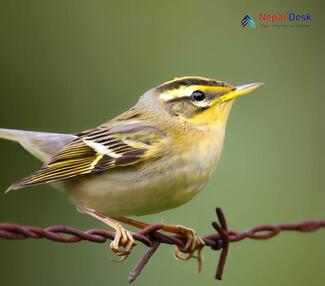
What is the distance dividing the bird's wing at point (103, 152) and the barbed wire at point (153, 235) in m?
0.45

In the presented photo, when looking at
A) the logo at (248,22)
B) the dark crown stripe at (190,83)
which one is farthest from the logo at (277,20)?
the dark crown stripe at (190,83)

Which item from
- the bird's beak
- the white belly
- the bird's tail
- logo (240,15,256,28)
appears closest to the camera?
the white belly

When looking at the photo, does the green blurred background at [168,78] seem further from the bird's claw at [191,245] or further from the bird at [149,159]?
the bird's claw at [191,245]

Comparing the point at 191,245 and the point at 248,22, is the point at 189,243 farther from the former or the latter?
the point at 248,22

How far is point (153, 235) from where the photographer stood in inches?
113

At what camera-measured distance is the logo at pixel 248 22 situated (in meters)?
6.05

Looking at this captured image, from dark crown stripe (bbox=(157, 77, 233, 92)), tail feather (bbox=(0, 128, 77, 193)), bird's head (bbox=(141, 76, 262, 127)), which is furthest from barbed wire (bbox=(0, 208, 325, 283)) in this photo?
tail feather (bbox=(0, 128, 77, 193))

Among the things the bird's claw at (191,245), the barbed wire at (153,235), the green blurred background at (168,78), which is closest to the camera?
the barbed wire at (153,235)

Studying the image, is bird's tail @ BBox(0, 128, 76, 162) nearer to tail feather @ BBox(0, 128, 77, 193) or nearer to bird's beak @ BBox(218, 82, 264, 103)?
tail feather @ BBox(0, 128, 77, 193)

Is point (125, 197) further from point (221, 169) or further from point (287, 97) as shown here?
point (287, 97)

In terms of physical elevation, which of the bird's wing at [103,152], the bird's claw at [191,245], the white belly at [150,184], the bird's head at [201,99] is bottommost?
the bird's claw at [191,245]

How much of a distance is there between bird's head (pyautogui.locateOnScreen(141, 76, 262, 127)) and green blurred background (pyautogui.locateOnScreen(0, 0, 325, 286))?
3.86ft

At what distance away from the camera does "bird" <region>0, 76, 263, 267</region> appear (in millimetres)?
3320

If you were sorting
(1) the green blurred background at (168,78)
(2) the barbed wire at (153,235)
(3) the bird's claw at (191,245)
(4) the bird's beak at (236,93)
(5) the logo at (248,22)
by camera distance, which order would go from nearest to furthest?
(2) the barbed wire at (153,235), (3) the bird's claw at (191,245), (4) the bird's beak at (236,93), (1) the green blurred background at (168,78), (5) the logo at (248,22)
